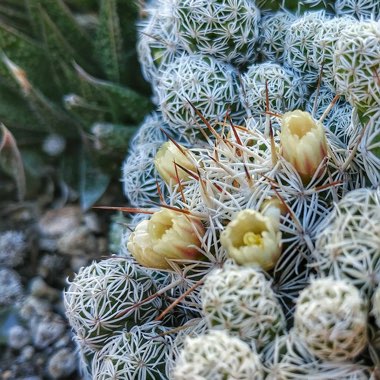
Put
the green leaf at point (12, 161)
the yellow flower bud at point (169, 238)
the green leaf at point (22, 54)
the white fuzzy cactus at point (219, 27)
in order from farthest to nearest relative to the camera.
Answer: the green leaf at point (22, 54) → the green leaf at point (12, 161) → the white fuzzy cactus at point (219, 27) → the yellow flower bud at point (169, 238)

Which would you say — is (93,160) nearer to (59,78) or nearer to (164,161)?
(59,78)

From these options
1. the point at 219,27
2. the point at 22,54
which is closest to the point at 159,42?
the point at 219,27

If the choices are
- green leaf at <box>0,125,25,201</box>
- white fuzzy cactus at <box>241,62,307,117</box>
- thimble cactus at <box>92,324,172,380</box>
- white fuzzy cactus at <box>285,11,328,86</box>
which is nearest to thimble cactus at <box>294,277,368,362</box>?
thimble cactus at <box>92,324,172,380</box>

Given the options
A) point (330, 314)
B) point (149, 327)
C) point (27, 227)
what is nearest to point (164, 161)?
point (149, 327)

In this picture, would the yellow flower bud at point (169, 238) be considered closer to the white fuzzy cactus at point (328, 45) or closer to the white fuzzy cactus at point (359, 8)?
the white fuzzy cactus at point (328, 45)

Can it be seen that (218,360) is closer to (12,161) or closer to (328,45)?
(328,45)

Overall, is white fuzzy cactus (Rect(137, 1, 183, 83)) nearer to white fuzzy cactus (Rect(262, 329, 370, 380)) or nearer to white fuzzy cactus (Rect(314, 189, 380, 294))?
white fuzzy cactus (Rect(314, 189, 380, 294))

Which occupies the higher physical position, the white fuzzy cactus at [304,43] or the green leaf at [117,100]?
the white fuzzy cactus at [304,43]

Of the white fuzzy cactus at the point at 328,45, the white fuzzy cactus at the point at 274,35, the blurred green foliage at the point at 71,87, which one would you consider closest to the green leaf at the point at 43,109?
the blurred green foliage at the point at 71,87
